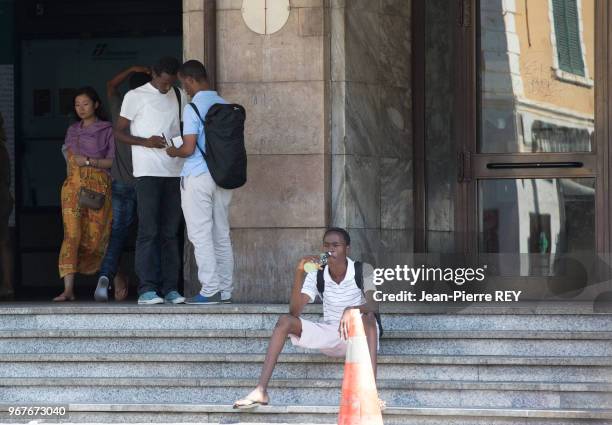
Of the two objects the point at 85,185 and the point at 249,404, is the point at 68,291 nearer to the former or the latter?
the point at 85,185

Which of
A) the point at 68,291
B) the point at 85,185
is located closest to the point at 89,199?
the point at 85,185

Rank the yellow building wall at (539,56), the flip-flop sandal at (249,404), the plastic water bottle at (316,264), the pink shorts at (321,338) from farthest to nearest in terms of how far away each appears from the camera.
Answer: the yellow building wall at (539,56)
the plastic water bottle at (316,264)
the pink shorts at (321,338)
the flip-flop sandal at (249,404)

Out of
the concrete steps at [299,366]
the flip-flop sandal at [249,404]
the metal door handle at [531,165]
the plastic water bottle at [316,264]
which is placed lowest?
the flip-flop sandal at [249,404]

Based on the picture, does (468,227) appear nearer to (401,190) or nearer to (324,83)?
(401,190)

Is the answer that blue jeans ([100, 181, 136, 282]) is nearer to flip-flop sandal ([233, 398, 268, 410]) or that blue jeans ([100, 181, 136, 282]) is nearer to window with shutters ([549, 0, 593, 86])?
flip-flop sandal ([233, 398, 268, 410])

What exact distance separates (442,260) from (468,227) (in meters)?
0.35

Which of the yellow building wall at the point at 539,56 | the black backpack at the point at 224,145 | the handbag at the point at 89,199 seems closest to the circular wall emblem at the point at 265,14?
the black backpack at the point at 224,145

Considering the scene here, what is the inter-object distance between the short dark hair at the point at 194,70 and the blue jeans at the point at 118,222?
127cm

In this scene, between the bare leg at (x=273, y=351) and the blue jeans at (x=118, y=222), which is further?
the blue jeans at (x=118, y=222)

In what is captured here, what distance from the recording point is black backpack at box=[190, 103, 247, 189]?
11.8 metres

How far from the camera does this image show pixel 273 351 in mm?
10320

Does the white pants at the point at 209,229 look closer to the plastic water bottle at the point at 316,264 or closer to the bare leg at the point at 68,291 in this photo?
the plastic water bottle at the point at 316,264

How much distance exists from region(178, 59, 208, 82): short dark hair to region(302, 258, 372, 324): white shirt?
2016 millimetres

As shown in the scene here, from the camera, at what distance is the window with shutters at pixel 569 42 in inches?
518
